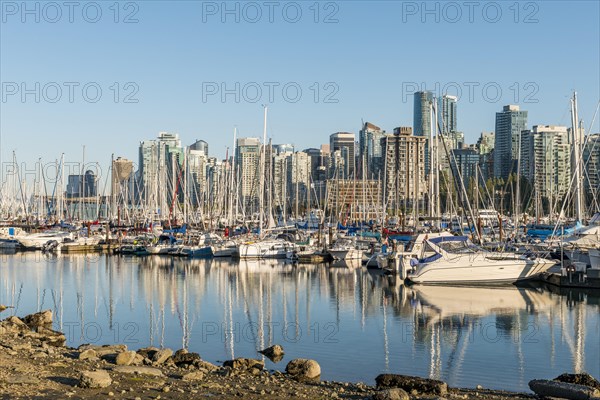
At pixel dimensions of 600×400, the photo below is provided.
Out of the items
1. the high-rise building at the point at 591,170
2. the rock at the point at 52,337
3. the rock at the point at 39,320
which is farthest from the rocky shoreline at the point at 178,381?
the high-rise building at the point at 591,170

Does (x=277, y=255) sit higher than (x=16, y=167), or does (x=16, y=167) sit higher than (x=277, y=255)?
(x=16, y=167)

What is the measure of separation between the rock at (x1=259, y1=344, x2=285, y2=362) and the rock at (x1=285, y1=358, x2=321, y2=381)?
3.09 metres

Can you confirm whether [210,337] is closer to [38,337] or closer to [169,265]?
[38,337]

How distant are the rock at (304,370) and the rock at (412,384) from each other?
73.5 inches

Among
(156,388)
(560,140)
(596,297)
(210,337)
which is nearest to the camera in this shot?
(156,388)

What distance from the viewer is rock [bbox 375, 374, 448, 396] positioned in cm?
1903

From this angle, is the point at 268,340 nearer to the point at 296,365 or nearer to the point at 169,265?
the point at 296,365

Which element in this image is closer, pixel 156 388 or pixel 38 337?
pixel 156 388

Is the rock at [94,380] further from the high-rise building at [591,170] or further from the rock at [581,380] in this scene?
the high-rise building at [591,170]

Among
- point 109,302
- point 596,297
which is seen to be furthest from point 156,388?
point 596,297

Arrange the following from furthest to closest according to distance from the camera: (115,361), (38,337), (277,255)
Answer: (277,255) < (38,337) < (115,361)

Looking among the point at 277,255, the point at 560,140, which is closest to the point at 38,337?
the point at 277,255

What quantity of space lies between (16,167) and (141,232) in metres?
31.8

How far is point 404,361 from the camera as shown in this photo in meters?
24.9
